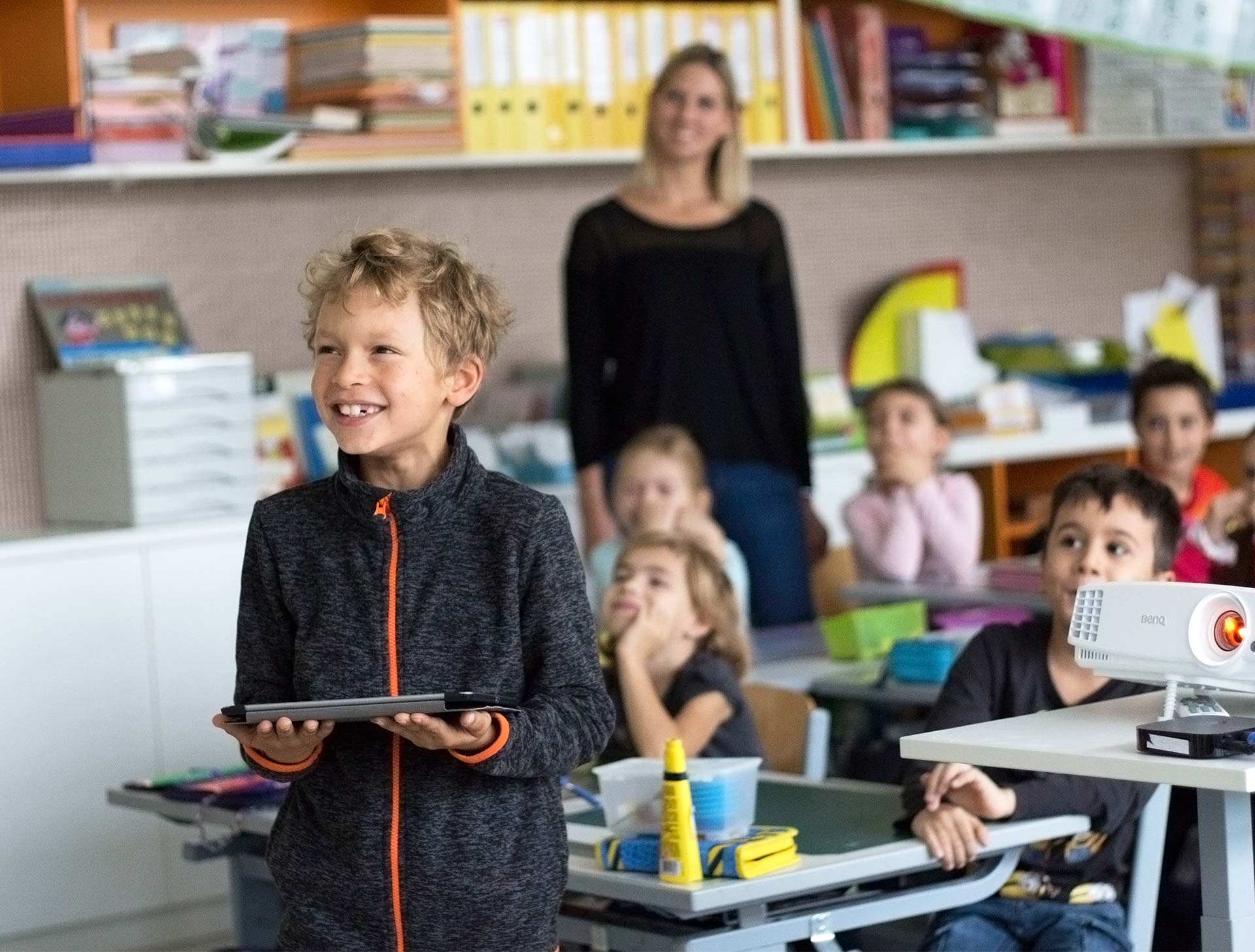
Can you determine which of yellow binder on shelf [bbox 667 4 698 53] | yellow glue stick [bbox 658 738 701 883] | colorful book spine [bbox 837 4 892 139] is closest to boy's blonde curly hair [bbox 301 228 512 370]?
yellow glue stick [bbox 658 738 701 883]

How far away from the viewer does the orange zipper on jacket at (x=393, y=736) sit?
6.45 feet

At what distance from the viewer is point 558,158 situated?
5.07 metres

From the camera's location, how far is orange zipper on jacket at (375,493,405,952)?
1965 mm

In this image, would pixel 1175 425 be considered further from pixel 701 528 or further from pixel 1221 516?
pixel 701 528

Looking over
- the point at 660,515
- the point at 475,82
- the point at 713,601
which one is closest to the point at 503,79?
the point at 475,82

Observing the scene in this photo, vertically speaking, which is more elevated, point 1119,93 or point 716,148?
point 1119,93

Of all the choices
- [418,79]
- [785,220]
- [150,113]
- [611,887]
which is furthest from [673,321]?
[611,887]

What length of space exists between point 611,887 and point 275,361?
114 inches

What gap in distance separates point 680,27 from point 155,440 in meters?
1.75

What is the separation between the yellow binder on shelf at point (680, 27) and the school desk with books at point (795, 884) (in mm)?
2780

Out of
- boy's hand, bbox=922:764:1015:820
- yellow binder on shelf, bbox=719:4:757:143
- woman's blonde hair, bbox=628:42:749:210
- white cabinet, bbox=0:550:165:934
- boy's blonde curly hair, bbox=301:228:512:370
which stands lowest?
white cabinet, bbox=0:550:165:934

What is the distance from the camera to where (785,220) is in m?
5.91

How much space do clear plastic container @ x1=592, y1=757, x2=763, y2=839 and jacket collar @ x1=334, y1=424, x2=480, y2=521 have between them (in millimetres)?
590

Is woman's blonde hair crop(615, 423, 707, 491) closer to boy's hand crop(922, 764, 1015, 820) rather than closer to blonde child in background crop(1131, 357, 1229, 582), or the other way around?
blonde child in background crop(1131, 357, 1229, 582)
